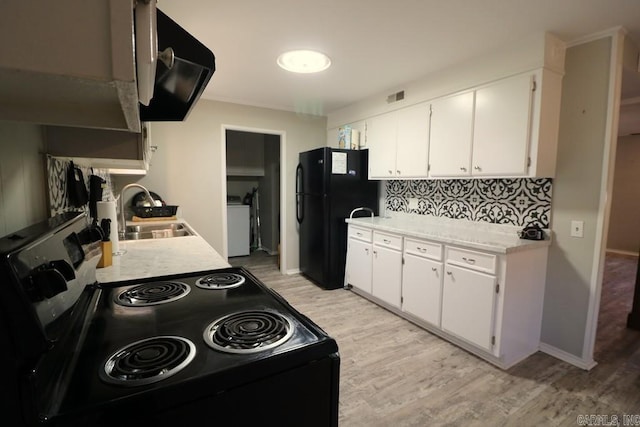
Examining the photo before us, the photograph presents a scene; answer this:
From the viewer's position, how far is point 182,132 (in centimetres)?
358

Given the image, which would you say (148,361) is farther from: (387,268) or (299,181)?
(299,181)

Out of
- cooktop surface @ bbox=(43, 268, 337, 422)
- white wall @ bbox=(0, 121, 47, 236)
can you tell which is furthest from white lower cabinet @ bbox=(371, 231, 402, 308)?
white wall @ bbox=(0, 121, 47, 236)

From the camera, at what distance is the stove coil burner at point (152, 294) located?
101cm

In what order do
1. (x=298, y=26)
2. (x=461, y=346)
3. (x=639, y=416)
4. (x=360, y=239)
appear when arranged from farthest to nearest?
(x=360, y=239)
(x=461, y=346)
(x=298, y=26)
(x=639, y=416)

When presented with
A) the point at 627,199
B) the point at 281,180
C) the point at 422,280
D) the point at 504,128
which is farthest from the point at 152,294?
the point at 627,199

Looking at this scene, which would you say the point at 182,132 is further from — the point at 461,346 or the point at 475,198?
the point at 461,346

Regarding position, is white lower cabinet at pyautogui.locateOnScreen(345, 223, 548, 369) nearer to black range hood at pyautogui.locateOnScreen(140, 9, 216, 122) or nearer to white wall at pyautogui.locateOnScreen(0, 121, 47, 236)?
black range hood at pyautogui.locateOnScreen(140, 9, 216, 122)

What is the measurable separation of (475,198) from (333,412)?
2581 millimetres

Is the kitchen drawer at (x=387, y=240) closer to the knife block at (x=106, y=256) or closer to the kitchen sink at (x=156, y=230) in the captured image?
the kitchen sink at (x=156, y=230)

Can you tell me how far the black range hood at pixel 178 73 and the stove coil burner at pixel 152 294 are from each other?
26.4 inches

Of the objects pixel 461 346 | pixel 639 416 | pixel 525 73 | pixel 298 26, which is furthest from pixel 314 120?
pixel 639 416

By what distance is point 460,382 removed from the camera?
2000 millimetres

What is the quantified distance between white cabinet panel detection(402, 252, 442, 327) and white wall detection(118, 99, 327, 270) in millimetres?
2351

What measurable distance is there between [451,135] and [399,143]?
2.11 ft
